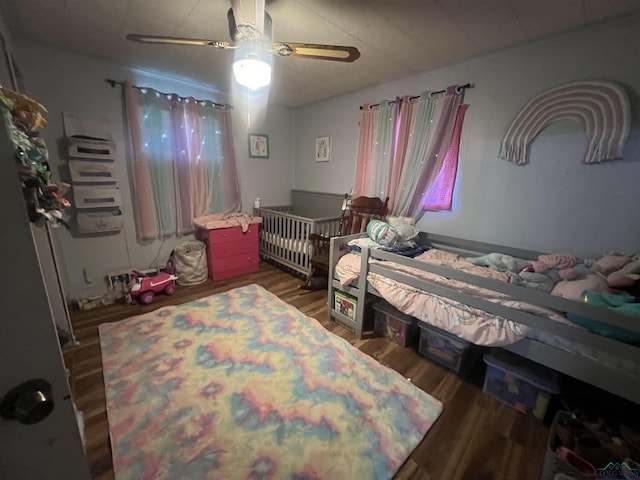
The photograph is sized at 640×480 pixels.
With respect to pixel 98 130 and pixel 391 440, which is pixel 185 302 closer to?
pixel 98 130

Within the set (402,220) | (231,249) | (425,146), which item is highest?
(425,146)

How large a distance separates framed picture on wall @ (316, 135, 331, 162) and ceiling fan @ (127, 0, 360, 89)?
2037mm

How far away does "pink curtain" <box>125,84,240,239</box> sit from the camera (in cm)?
284

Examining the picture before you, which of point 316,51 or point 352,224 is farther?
point 352,224

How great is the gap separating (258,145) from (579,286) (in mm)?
3805

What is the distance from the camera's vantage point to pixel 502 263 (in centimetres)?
206

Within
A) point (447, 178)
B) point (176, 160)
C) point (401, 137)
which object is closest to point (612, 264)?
point (447, 178)

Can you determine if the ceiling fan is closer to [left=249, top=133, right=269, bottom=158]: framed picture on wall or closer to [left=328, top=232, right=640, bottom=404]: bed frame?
[left=328, top=232, right=640, bottom=404]: bed frame

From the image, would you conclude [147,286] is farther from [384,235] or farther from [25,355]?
[25,355]

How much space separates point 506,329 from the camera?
1471 millimetres

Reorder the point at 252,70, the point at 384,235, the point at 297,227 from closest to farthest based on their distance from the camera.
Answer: the point at 252,70, the point at 384,235, the point at 297,227

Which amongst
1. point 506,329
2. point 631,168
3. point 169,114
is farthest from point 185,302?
point 631,168

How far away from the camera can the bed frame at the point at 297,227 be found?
3197 millimetres

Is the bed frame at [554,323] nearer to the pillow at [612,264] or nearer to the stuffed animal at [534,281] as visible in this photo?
the stuffed animal at [534,281]
